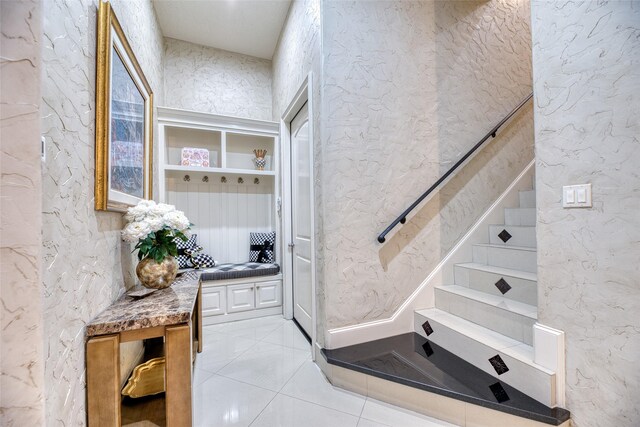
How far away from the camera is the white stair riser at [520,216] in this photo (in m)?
2.22

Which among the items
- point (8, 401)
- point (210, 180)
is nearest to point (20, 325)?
point (8, 401)

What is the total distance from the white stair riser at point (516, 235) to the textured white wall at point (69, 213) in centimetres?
282

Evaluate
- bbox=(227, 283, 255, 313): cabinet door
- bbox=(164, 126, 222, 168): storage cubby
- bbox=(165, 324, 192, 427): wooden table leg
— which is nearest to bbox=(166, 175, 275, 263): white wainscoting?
bbox=(164, 126, 222, 168): storage cubby

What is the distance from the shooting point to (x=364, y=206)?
6.65 ft

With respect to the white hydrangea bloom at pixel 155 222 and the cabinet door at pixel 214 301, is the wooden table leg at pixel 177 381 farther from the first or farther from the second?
the cabinet door at pixel 214 301

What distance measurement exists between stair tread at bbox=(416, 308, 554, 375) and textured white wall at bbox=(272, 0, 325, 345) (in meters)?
0.92

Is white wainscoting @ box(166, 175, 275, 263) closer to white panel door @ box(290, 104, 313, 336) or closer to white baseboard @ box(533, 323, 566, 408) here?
white panel door @ box(290, 104, 313, 336)

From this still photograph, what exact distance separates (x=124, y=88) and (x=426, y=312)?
2.64m

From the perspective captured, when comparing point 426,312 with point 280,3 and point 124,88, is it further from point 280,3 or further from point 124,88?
point 280,3

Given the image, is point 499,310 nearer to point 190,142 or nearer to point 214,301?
point 214,301

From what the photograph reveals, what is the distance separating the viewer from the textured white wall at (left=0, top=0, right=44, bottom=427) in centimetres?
74

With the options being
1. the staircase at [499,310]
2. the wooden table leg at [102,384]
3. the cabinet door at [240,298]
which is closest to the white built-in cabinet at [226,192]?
the cabinet door at [240,298]

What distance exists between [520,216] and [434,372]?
5.20ft

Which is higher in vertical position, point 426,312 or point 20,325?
point 20,325
